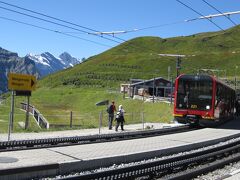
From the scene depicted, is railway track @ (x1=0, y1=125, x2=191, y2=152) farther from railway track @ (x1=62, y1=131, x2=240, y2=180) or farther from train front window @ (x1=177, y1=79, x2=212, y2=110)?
railway track @ (x1=62, y1=131, x2=240, y2=180)

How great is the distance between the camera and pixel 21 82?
21375 millimetres

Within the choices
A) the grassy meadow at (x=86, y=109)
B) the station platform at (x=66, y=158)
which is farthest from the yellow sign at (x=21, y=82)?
the grassy meadow at (x=86, y=109)

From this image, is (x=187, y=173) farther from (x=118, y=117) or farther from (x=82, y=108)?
(x=82, y=108)

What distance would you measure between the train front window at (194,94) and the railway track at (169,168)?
1054cm

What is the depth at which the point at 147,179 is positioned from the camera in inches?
490

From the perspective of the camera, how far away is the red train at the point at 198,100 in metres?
29.2

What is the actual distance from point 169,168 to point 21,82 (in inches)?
394

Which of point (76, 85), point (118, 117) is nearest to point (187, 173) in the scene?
point (118, 117)

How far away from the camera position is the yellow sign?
20.9 metres

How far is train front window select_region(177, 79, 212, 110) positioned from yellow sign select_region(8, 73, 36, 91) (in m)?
11.5

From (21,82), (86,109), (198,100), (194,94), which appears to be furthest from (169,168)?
(86,109)

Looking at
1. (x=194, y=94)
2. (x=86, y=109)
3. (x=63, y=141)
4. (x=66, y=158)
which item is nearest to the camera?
(x=66, y=158)

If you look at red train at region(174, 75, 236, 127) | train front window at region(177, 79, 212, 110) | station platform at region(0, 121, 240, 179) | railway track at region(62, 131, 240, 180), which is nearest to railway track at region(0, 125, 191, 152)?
station platform at region(0, 121, 240, 179)

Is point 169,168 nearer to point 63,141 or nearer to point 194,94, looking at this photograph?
point 63,141
